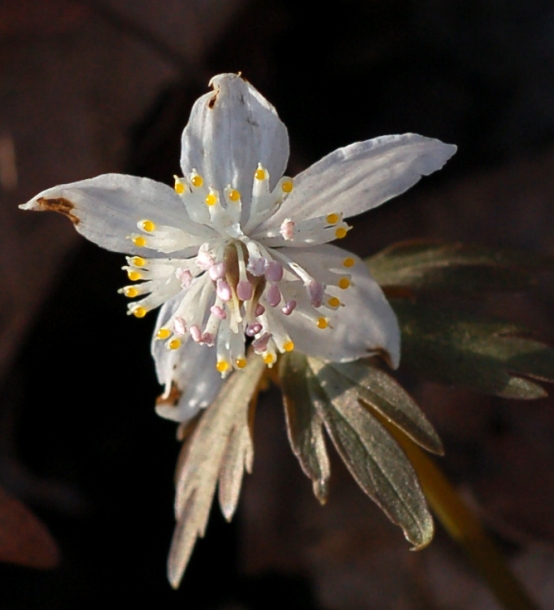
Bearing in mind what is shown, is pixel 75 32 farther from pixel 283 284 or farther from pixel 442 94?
pixel 283 284

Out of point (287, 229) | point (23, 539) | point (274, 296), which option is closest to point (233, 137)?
point (287, 229)

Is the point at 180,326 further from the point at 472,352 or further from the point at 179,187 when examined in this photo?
the point at 472,352

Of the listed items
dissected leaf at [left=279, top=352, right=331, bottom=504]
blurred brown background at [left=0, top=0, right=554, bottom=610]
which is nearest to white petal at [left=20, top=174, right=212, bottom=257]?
dissected leaf at [left=279, top=352, right=331, bottom=504]

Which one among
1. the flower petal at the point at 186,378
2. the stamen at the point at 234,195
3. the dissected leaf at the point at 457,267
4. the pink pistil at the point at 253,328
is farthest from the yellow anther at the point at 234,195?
the dissected leaf at the point at 457,267

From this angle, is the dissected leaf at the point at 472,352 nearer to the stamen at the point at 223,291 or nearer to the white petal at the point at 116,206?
the stamen at the point at 223,291

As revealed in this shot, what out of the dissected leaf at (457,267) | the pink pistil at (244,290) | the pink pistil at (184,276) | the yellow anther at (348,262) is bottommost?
the dissected leaf at (457,267)

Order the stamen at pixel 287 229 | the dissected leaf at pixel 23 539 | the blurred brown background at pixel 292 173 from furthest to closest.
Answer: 1. the blurred brown background at pixel 292 173
2. the dissected leaf at pixel 23 539
3. the stamen at pixel 287 229

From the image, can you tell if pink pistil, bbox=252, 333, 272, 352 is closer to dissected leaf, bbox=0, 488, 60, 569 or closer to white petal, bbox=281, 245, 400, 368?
white petal, bbox=281, 245, 400, 368
